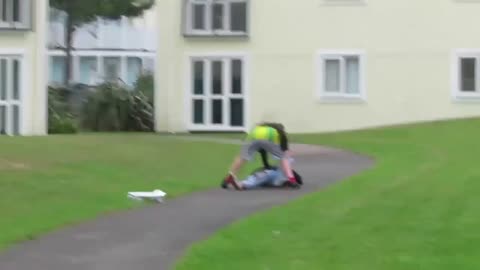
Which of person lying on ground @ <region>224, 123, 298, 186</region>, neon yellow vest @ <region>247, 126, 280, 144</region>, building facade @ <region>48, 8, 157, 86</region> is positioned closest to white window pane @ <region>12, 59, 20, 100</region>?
person lying on ground @ <region>224, 123, 298, 186</region>

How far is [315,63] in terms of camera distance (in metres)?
36.7

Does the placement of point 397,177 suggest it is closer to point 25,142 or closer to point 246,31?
point 25,142

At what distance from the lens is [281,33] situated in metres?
36.8

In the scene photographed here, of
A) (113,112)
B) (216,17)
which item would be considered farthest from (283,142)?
(113,112)

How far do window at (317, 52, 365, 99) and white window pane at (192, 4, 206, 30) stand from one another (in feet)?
12.6

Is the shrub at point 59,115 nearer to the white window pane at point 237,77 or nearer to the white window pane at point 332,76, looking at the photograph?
the white window pane at point 237,77

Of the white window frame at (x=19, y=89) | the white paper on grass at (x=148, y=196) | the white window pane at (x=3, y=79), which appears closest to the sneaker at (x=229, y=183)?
the white paper on grass at (x=148, y=196)

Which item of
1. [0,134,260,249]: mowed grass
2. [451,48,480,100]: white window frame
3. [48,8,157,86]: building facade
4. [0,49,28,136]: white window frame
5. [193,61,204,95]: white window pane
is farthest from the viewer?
[48,8,157,86]: building facade

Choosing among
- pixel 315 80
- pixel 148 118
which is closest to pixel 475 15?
pixel 315 80

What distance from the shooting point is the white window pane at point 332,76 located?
36.8m

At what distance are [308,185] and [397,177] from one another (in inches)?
58.4

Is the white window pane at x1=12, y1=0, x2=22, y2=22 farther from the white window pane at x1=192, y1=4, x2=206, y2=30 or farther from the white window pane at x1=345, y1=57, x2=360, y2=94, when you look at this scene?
the white window pane at x1=345, y1=57, x2=360, y2=94

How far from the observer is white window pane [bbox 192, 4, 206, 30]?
37531 mm

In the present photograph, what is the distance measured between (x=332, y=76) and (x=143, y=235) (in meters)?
24.7
